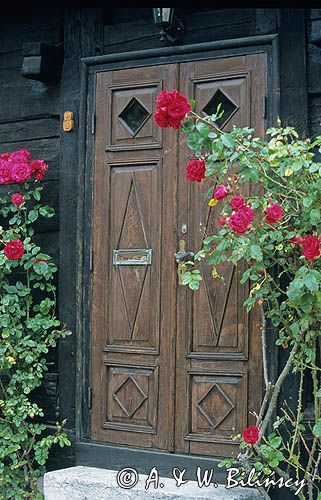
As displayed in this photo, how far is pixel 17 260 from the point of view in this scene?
5637mm

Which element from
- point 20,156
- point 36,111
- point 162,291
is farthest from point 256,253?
point 36,111

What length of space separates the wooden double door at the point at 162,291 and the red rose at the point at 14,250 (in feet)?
1.41

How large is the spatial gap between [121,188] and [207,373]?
3.76 ft

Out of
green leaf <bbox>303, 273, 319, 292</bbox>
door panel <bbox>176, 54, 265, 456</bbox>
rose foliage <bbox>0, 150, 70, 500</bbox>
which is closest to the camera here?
green leaf <bbox>303, 273, 319, 292</bbox>

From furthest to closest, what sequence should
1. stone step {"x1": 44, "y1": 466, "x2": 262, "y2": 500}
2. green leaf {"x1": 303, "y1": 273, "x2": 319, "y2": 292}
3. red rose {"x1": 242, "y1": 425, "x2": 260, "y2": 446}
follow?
stone step {"x1": 44, "y1": 466, "x2": 262, "y2": 500} < red rose {"x1": 242, "y1": 425, "x2": 260, "y2": 446} < green leaf {"x1": 303, "y1": 273, "x2": 319, "y2": 292}

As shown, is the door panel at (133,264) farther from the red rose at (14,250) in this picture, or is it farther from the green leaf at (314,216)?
the green leaf at (314,216)

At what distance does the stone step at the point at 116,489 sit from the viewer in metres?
4.89

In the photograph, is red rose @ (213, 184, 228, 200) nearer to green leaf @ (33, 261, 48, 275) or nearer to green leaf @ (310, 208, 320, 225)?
green leaf @ (310, 208, 320, 225)

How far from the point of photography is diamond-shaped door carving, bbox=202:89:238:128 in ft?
17.1

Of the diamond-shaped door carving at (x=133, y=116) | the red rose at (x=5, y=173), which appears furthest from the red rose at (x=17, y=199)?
the diamond-shaped door carving at (x=133, y=116)

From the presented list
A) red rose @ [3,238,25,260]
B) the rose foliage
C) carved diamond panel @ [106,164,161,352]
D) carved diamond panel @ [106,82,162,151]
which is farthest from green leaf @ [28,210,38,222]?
carved diamond panel @ [106,82,162,151]

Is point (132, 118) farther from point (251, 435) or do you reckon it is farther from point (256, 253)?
point (251, 435)

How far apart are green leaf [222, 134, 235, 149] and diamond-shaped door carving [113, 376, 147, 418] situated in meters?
1.61

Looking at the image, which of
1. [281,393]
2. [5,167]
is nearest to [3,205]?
[5,167]
